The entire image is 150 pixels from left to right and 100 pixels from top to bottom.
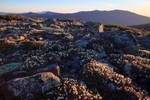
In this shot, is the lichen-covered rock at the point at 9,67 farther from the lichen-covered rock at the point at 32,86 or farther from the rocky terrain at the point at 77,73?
the lichen-covered rock at the point at 32,86

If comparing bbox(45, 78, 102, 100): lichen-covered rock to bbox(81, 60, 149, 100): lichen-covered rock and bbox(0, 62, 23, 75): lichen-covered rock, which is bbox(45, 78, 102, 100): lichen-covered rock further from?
bbox(0, 62, 23, 75): lichen-covered rock

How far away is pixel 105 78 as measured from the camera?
15.1 meters

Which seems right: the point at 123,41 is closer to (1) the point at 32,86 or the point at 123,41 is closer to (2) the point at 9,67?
(2) the point at 9,67

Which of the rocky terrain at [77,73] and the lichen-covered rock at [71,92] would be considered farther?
the rocky terrain at [77,73]

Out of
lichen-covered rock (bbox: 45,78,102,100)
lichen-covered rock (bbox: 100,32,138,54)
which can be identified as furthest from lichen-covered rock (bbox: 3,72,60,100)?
lichen-covered rock (bbox: 100,32,138,54)

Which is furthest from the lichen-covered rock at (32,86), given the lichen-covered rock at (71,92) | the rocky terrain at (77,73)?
the lichen-covered rock at (71,92)

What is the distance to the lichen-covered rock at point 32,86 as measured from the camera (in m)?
12.8

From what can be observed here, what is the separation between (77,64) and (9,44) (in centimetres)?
1095

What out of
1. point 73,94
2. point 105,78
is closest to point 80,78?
point 105,78

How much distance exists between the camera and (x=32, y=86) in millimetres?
13258

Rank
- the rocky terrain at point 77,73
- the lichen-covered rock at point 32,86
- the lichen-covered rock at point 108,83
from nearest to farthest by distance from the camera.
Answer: the lichen-covered rock at point 32,86, the rocky terrain at point 77,73, the lichen-covered rock at point 108,83

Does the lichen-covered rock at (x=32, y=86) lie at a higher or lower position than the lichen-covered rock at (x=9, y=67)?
higher

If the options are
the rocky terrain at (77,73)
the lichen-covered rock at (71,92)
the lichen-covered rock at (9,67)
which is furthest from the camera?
the lichen-covered rock at (9,67)

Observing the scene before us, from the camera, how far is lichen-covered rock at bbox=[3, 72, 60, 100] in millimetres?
12781
